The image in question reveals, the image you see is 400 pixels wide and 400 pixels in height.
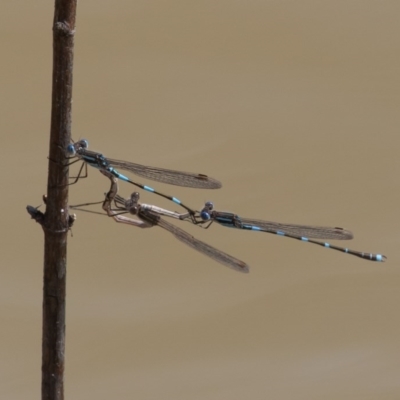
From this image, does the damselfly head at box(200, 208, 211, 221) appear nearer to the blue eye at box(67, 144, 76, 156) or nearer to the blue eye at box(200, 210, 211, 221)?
the blue eye at box(200, 210, 211, 221)

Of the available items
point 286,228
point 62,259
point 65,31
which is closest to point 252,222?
point 286,228

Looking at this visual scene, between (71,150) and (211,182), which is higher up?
(211,182)

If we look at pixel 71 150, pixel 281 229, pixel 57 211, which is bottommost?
pixel 57 211

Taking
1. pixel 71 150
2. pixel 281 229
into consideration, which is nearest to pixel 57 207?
pixel 71 150

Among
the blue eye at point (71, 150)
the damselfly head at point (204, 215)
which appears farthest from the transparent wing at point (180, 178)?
the blue eye at point (71, 150)

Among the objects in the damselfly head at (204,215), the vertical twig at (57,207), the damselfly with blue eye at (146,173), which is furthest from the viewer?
the damselfly head at (204,215)

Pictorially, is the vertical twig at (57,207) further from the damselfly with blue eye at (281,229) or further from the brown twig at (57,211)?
the damselfly with blue eye at (281,229)

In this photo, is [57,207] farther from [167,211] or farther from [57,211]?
[167,211]

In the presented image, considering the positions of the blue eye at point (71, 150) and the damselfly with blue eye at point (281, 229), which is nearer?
the blue eye at point (71, 150)

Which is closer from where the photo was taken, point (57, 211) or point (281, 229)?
point (57, 211)

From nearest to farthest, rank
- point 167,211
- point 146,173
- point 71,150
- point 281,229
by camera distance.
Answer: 1. point 71,150
2. point 167,211
3. point 146,173
4. point 281,229
